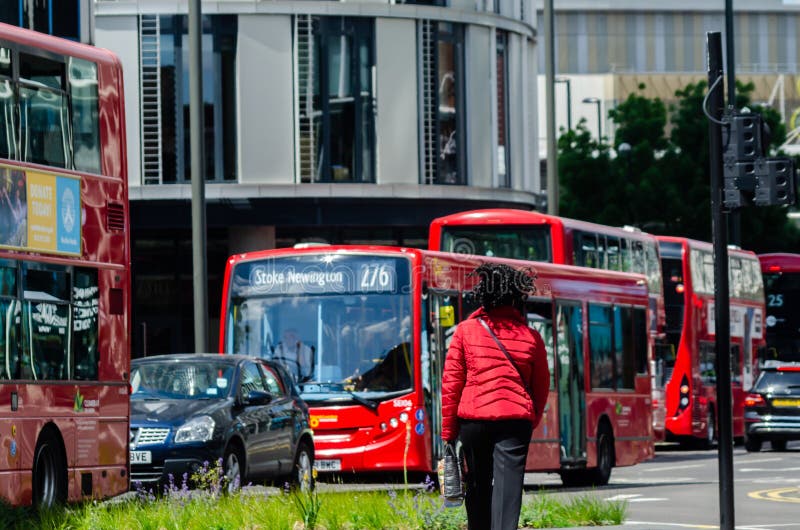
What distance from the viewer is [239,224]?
40.2 metres

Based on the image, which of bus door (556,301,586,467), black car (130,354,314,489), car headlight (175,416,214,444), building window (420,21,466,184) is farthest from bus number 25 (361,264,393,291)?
building window (420,21,466,184)

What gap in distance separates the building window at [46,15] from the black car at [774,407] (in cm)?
1523

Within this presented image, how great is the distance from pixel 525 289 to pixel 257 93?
30575 millimetres

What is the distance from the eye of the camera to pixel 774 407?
3428cm

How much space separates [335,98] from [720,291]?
2841 centimetres

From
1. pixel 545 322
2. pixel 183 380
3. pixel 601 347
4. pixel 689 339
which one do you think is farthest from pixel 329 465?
pixel 689 339

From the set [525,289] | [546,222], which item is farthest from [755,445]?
[525,289]

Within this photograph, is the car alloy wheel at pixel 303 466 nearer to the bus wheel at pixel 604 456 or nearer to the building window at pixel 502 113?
the bus wheel at pixel 604 456

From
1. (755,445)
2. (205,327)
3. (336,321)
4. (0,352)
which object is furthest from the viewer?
(755,445)

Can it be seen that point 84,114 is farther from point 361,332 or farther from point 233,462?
point 361,332

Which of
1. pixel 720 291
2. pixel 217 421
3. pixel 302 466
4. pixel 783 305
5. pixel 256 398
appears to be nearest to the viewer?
pixel 720 291

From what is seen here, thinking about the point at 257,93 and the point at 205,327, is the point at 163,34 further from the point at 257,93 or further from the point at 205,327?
the point at 205,327

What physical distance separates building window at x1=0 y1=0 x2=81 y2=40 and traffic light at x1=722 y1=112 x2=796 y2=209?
12953 mm

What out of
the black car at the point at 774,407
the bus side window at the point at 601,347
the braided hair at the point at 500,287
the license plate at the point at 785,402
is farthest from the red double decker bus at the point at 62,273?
the license plate at the point at 785,402
